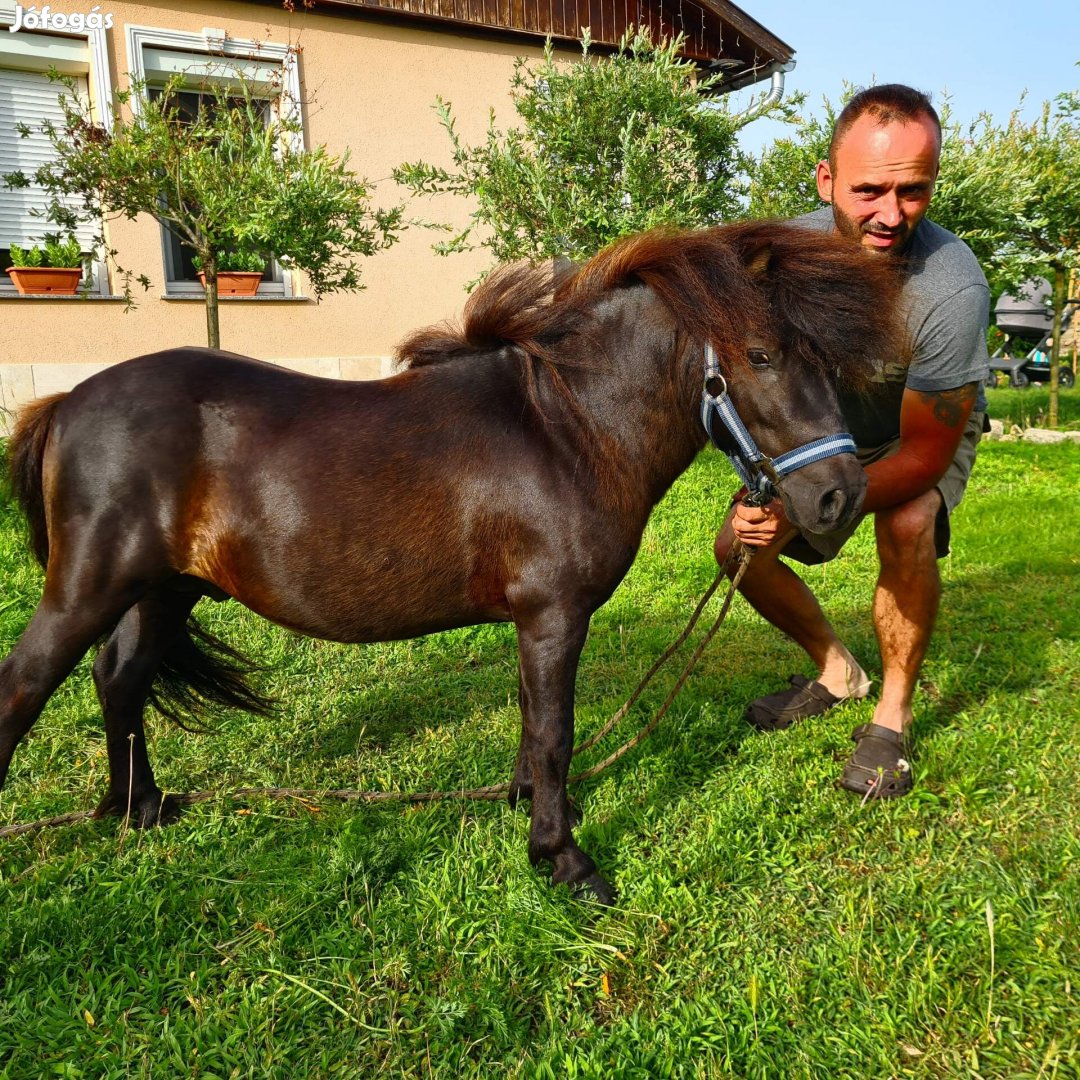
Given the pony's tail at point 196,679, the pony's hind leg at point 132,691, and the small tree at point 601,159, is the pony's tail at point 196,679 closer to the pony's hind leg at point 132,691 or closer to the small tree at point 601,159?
the pony's hind leg at point 132,691

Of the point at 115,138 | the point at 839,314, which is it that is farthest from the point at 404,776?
the point at 115,138

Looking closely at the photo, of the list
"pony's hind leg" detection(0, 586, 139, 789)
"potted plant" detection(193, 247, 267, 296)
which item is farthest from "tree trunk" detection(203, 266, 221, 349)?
"pony's hind leg" detection(0, 586, 139, 789)

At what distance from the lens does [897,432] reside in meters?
3.51

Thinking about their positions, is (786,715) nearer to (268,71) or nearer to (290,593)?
(290,593)

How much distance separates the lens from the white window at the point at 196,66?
8.31 metres

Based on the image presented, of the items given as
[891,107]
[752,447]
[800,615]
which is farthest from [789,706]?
[891,107]

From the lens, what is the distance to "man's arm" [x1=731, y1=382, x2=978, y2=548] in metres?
3.05

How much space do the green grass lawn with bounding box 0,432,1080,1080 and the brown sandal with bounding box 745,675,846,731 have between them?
2.7 inches

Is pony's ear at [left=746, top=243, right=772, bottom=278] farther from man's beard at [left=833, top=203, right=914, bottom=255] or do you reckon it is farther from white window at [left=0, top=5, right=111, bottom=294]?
white window at [left=0, top=5, right=111, bottom=294]

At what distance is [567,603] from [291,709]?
190cm

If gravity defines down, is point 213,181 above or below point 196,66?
below

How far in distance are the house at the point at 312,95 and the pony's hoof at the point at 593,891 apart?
7.81 metres

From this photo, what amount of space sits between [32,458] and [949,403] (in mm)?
3133

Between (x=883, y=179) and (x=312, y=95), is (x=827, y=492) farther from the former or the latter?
(x=312, y=95)
